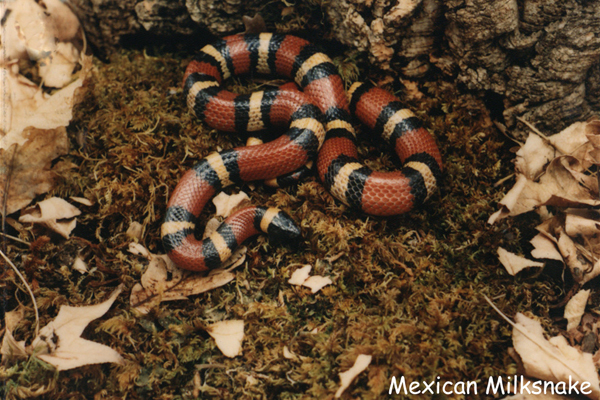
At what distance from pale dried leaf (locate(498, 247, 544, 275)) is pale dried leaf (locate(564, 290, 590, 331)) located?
302 mm

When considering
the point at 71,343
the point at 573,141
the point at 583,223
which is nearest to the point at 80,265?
the point at 71,343

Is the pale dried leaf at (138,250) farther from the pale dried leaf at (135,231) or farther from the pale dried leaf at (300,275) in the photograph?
the pale dried leaf at (300,275)

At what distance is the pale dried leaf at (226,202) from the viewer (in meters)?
3.50

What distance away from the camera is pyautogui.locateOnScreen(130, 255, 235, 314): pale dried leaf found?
302 centimetres

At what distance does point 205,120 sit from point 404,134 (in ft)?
5.90

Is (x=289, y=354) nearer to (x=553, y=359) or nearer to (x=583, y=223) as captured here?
(x=553, y=359)

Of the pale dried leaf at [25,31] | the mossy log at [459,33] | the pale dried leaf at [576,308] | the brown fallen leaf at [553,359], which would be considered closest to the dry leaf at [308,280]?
the brown fallen leaf at [553,359]

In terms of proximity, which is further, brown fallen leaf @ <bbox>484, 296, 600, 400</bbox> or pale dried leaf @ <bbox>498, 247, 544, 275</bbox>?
pale dried leaf @ <bbox>498, 247, 544, 275</bbox>

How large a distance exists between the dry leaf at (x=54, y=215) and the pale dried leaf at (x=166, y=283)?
2.46 ft

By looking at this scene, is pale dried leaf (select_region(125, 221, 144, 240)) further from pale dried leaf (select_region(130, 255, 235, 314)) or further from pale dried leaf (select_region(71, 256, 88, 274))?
pale dried leaf (select_region(71, 256, 88, 274))

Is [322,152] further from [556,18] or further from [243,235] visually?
[556,18]

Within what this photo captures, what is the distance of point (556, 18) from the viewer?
299 centimetres

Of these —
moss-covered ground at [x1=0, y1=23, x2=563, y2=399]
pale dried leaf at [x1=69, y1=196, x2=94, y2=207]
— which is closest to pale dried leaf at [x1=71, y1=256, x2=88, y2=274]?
moss-covered ground at [x1=0, y1=23, x2=563, y2=399]

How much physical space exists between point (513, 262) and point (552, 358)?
72cm
